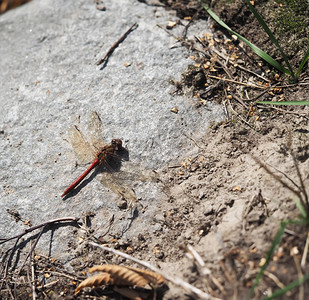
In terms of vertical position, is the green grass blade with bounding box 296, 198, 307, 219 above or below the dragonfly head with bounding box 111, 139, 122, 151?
below

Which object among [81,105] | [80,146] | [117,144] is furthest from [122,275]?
[81,105]

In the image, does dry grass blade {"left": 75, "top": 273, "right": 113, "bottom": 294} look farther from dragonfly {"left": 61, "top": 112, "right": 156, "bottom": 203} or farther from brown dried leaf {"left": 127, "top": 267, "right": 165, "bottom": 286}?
dragonfly {"left": 61, "top": 112, "right": 156, "bottom": 203}

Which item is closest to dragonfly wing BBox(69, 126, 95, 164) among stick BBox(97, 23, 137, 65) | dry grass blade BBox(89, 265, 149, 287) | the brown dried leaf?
stick BBox(97, 23, 137, 65)

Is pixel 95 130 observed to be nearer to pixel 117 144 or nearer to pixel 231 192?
pixel 117 144

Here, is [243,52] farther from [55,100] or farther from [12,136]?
[12,136]

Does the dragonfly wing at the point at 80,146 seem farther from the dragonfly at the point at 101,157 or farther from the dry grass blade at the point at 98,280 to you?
the dry grass blade at the point at 98,280

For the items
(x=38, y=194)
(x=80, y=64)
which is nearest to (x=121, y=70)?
(x=80, y=64)
